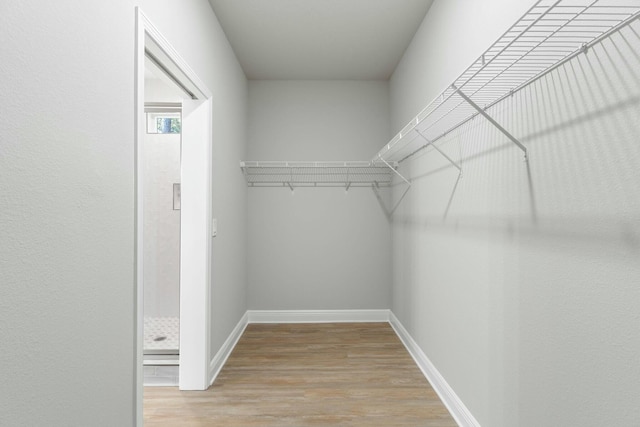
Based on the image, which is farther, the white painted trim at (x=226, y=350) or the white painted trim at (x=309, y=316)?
the white painted trim at (x=309, y=316)

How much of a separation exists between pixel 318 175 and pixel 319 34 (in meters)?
1.42

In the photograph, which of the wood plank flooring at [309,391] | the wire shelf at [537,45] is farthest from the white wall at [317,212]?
the wire shelf at [537,45]

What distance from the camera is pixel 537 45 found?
3.20ft

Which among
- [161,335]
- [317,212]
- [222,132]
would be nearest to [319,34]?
[222,132]

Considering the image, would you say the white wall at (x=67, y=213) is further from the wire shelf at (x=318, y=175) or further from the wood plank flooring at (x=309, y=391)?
the wire shelf at (x=318, y=175)

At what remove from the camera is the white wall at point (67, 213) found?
849mm

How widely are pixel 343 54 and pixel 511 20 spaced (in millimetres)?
1961

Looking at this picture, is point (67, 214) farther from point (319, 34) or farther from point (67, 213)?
point (319, 34)

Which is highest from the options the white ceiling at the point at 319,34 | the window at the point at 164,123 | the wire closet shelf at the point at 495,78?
the white ceiling at the point at 319,34

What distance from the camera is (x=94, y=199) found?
114 cm

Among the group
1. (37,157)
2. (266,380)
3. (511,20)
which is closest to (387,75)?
(511,20)

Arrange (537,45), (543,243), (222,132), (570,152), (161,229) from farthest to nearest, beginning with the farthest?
(161,229) → (222,132) → (543,243) → (570,152) → (537,45)

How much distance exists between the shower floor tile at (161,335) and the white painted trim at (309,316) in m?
0.84

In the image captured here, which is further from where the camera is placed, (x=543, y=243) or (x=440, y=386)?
(x=440, y=386)
